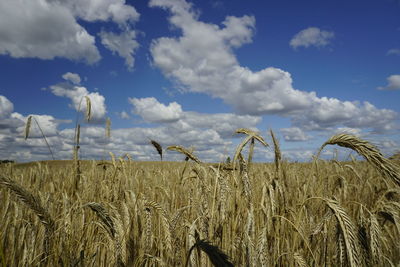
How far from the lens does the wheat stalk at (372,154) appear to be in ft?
4.82

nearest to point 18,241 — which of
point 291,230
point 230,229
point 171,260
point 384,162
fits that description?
point 171,260

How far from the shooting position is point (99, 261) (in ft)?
8.00

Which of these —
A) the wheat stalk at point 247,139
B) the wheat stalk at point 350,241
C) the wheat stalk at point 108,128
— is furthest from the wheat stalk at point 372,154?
the wheat stalk at point 108,128

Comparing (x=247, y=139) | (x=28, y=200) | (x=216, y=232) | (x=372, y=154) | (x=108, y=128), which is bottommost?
(x=216, y=232)

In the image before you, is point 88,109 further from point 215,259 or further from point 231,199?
point 215,259

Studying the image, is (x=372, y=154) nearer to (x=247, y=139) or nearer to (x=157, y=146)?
(x=247, y=139)

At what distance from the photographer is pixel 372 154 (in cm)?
156

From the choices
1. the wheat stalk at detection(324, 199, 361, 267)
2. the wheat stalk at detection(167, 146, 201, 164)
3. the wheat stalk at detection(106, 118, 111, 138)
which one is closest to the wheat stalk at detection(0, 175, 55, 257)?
the wheat stalk at detection(167, 146, 201, 164)

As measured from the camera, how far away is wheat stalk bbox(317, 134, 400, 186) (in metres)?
1.47

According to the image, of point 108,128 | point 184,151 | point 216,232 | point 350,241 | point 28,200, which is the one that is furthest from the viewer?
point 108,128

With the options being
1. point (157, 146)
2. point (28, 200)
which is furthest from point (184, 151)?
point (157, 146)

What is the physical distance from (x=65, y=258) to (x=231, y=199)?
1.39 meters

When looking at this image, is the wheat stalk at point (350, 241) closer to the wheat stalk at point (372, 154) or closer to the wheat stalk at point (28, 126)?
the wheat stalk at point (372, 154)

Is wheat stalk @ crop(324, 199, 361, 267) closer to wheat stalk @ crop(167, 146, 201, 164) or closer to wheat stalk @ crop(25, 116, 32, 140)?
wheat stalk @ crop(167, 146, 201, 164)
